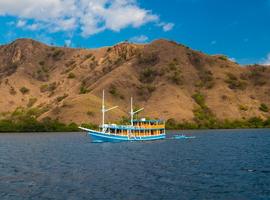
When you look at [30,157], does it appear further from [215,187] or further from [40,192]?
[215,187]

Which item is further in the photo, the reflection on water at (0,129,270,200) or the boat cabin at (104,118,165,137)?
the boat cabin at (104,118,165,137)

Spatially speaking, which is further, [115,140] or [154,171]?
[115,140]

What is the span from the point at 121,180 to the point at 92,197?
11.4m

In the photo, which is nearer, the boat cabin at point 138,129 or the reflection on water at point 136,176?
the reflection on water at point 136,176

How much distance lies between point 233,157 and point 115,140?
178ft

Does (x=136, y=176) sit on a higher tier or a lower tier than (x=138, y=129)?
lower

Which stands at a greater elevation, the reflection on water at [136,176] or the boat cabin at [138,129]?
the boat cabin at [138,129]

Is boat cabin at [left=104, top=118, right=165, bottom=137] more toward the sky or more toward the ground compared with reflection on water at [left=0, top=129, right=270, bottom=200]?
more toward the sky

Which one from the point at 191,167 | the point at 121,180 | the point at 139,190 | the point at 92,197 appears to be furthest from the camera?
the point at 191,167

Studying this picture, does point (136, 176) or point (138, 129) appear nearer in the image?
point (136, 176)

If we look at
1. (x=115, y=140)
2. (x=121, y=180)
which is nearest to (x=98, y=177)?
(x=121, y=180)

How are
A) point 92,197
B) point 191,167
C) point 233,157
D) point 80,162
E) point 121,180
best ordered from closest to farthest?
point 92,197 < point 121,180 < point 191,167 < point 80,162 < point 233,157

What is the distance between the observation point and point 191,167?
236 ft

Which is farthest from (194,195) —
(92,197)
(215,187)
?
(92,197)
